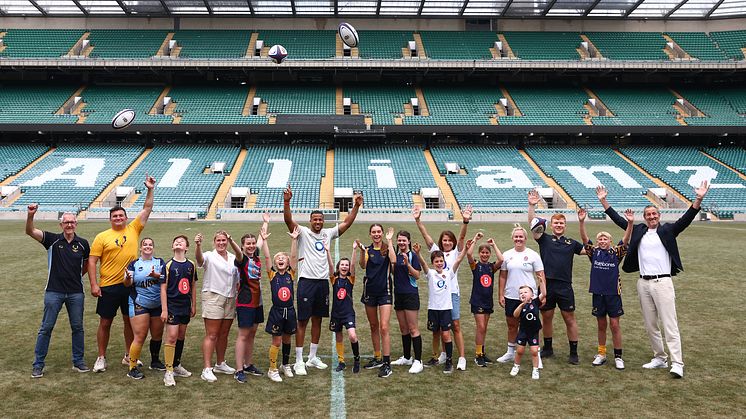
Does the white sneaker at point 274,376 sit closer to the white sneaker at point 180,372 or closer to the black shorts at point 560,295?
the white sneaker at point 180,372

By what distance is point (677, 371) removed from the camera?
22.9 ft

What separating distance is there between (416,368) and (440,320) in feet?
2.40

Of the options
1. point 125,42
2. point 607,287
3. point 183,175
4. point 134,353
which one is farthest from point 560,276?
point 125,42

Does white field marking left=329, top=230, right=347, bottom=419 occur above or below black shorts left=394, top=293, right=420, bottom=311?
below

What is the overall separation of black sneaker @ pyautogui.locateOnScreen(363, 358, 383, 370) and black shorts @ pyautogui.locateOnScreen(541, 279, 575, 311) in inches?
100

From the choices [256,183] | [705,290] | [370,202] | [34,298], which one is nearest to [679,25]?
[370,202]

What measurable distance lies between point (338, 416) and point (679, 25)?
5809 centimetres

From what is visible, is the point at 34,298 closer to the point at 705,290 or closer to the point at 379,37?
the point at 705,290

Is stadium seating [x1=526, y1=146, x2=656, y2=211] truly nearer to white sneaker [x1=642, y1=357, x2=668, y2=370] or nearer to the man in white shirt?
white sneaker [x1=642, y1=357, x2=668, y2=370]

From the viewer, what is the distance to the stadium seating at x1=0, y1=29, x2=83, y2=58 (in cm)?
4519

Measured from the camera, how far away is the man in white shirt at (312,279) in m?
7.27

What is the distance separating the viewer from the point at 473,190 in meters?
37.7

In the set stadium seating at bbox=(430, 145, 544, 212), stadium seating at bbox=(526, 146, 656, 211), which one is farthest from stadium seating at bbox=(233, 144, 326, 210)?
stadium seating at bbox=(526, 146, 656, 211)

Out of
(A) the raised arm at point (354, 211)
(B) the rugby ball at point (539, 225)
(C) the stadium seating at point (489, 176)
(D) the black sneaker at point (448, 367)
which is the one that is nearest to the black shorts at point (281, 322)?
(A) the raised arm at point (354, 211)
